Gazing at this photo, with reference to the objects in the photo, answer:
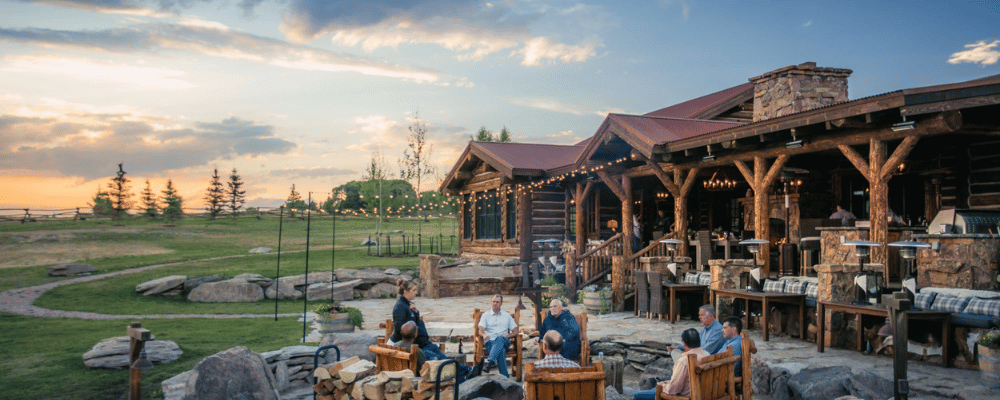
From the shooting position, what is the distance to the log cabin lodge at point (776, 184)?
8.70 m

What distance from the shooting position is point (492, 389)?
658cm

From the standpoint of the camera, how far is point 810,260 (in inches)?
470

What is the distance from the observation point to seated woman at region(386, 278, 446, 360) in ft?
24.3

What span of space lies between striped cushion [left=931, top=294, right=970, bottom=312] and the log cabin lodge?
13.9 inches

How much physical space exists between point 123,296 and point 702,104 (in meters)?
17.6

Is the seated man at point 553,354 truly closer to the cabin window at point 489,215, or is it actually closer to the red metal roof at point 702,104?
the red metal roof at point 702,104

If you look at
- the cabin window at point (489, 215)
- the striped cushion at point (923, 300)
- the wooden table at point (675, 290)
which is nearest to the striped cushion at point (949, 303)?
the striped cushion at point (923, 300)

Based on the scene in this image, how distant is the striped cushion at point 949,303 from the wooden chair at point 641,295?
5409mm

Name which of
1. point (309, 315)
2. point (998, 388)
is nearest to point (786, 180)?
point (998, 388)

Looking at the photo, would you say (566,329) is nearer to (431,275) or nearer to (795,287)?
(795,287)

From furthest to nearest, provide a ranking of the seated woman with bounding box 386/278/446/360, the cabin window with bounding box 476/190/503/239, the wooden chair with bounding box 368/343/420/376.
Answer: the cabin window with bounding box 476/190/503/239, the seated woman with bounding box 386/278/446/360, the wooden chair with bounding box 368/343/420/376

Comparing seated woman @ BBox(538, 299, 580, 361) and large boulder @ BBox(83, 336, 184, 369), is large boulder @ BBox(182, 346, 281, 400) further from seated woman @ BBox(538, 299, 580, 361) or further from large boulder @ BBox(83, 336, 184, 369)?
seated woman @ BBox(538, 299, 580, 361)

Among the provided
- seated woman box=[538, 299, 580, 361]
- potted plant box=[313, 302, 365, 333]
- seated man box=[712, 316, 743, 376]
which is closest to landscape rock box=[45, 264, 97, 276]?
potted plant box=[313, 302, 365, 333]

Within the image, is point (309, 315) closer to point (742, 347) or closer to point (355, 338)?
point (355, 338)
